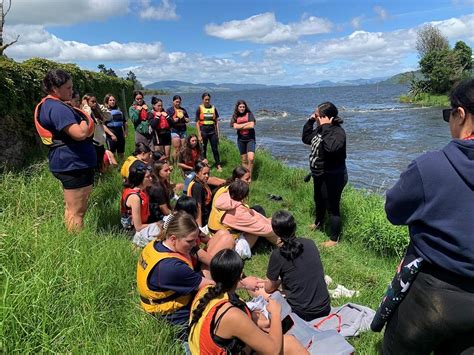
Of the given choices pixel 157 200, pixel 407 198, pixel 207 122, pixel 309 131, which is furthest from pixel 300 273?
pixel 207 122

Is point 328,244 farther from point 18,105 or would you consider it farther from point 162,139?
point 18,105

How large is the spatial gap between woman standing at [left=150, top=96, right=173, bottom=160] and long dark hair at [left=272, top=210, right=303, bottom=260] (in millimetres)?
5783

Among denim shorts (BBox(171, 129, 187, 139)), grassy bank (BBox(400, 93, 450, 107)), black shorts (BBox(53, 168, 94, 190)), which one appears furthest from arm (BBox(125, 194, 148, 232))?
grassy bank (BBox(400, 93, 450, 107))

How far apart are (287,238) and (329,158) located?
206 cm

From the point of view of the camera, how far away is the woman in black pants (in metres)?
5.27

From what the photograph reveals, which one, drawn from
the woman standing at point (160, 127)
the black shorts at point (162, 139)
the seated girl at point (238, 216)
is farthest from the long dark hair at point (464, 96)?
the black shorts at point (162, 139)

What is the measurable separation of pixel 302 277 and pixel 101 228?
2.53 metres

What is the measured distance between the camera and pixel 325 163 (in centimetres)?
551

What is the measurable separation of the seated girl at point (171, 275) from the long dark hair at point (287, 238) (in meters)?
0.88

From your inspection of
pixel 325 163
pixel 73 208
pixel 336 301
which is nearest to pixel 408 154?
pixel 325 163

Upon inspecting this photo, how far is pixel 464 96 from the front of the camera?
1.82 m

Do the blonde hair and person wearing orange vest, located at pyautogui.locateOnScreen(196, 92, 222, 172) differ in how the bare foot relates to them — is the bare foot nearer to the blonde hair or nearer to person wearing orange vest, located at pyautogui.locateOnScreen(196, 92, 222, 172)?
the blonde hair

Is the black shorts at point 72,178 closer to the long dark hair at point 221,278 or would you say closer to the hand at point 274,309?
the long dark hair at point 221,278

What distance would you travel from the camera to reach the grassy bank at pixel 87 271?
255cm
